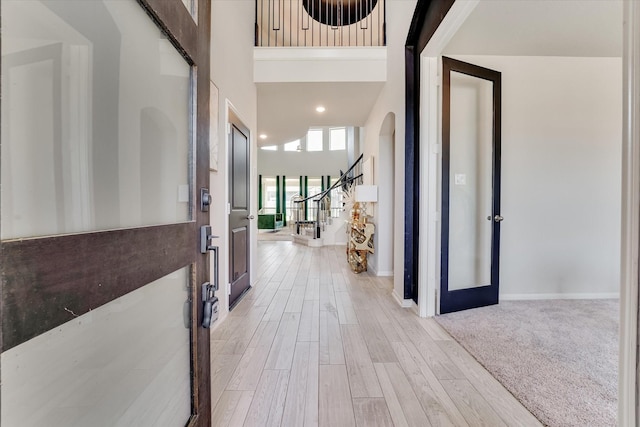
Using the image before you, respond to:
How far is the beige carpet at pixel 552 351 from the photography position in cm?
144

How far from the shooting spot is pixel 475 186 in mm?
2893

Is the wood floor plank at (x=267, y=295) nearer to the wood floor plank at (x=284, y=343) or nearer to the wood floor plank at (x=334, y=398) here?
the wood floor plank at (x=284, y=343)

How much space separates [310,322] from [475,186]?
7.18ft

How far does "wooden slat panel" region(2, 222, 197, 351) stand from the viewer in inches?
17.5

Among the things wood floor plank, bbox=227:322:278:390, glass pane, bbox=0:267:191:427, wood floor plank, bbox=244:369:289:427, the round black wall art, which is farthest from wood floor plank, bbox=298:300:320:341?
the round black wall art

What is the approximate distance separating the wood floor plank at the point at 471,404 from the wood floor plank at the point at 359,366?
1.36 ft

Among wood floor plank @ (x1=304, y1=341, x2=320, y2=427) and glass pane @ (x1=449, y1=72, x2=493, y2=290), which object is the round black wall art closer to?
glass pane @ (x1=449, y1=72, x2=493, y2=290)

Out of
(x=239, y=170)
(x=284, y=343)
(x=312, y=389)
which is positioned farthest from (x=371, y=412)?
(x=239, y=170)

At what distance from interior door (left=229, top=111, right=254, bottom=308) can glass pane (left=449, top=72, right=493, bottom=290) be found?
2.31 meters

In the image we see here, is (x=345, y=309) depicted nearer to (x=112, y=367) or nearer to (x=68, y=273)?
(x=112, y=367)

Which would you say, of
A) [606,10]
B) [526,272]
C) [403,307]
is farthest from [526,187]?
[403,307]

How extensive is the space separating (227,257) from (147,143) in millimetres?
2010

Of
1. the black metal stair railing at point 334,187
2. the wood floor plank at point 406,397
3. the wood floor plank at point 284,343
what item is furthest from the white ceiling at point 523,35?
the wood floor plank at point 284,343

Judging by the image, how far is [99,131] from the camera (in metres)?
0.68
